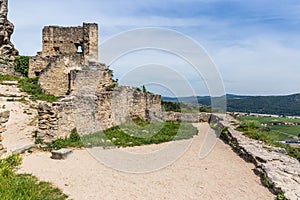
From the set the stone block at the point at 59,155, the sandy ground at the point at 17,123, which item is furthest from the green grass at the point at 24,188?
the sandy ground at the point at 17,123

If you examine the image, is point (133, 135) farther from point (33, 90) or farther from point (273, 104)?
point (273, 104)

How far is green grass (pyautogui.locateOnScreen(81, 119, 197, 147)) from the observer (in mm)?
10589

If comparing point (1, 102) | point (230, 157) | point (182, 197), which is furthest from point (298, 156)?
point (1, 102)

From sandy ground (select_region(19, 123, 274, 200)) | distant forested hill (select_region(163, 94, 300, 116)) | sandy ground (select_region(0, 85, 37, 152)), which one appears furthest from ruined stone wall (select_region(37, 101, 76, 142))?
distant forested hill (select_region(163, 94, 300, 116))

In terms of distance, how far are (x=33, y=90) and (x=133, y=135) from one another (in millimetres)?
8541

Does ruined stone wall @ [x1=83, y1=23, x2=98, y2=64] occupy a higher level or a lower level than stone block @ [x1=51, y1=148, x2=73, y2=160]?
higher

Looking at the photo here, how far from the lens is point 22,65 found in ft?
74.1

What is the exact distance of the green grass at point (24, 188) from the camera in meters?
4.97

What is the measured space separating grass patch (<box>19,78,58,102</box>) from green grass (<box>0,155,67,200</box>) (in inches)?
398

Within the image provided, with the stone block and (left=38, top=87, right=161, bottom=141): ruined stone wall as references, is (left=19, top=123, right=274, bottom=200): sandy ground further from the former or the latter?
(left=38, top=87, right=161, bottom=141): ruined stone wall

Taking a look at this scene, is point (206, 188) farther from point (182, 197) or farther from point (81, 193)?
point (81, 193)

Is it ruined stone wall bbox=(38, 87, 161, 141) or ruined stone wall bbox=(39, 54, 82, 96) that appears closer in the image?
ruined stone wall bbox=(38, 87, 161, 141)

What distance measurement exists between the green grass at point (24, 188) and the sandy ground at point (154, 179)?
0.27m

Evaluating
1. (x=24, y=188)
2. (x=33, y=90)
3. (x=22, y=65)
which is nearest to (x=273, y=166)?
(x=24, y=188)
